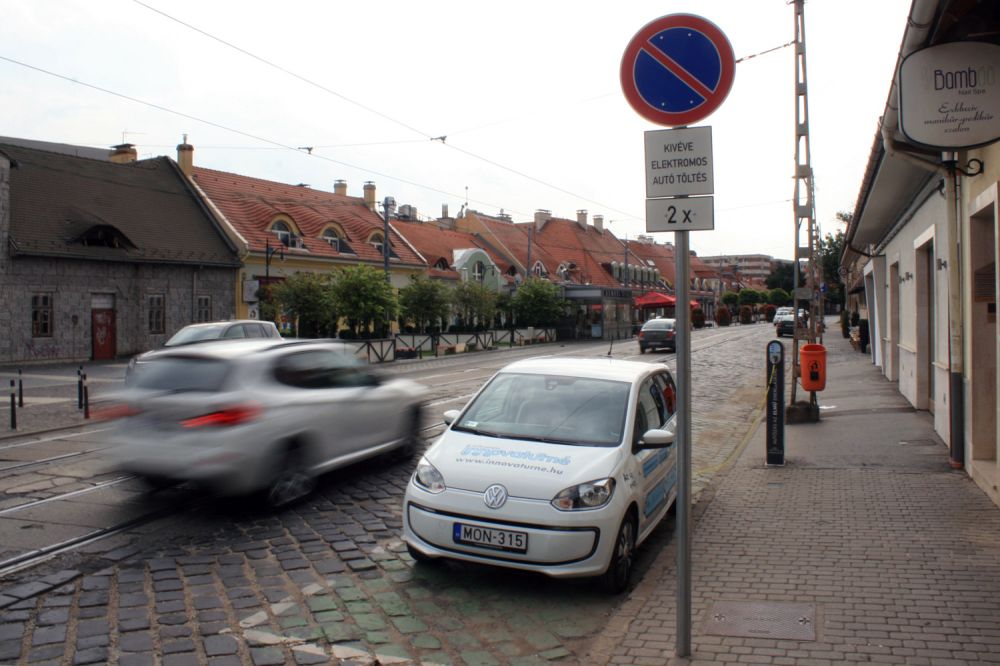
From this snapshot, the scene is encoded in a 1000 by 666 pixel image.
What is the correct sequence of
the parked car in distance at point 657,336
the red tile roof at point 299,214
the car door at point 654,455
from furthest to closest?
1. the red tile roof at point 299,214
2. the parked car in distance at point 657,336
3. the car door at point 654,455

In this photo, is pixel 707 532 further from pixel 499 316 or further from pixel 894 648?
pixel 499 316

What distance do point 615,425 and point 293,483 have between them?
3252mm

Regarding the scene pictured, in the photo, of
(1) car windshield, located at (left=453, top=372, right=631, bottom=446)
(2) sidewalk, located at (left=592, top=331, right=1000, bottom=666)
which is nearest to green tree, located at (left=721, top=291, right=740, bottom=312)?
(2) sidewalk, located at (left=592, top=331, right=1000, bottom=666)

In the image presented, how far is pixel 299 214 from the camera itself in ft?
143

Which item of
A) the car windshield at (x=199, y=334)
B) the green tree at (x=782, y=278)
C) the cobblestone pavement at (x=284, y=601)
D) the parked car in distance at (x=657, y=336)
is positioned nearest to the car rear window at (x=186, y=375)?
the cobblestone pavement at (x=284, y=601)

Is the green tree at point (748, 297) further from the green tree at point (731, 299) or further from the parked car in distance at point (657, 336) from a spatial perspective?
the parked car in distance at point (657, 336)

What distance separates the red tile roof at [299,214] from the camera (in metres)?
39.6

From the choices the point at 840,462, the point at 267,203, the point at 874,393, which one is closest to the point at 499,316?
the point at 267,203

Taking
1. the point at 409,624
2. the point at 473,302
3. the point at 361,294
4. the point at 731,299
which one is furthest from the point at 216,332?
the point at 731,299

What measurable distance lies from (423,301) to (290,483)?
99.6 ft

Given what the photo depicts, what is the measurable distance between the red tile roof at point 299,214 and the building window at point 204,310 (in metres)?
3.09

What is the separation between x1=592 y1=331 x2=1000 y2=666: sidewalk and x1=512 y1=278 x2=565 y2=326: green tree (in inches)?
1531

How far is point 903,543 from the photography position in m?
6.70

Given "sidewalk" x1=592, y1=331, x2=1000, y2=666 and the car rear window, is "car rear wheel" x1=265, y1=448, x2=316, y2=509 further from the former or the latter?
"sidewalk" x1=592, y1=331, x2=1000, y2=666
